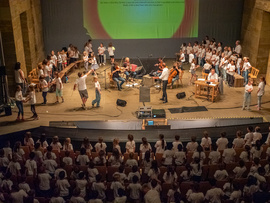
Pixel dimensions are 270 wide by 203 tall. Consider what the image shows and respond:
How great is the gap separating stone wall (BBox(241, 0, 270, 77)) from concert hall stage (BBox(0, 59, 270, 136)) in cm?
237

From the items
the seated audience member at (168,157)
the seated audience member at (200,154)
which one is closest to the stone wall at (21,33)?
the seated audience member at (168,157)

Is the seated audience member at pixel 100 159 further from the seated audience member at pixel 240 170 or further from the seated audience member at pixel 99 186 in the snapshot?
the seated audience member at pixel 240 170

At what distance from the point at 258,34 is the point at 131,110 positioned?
7.71 metres

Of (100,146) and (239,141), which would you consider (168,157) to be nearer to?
(100,146)

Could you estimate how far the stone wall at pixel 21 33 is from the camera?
15250 mm

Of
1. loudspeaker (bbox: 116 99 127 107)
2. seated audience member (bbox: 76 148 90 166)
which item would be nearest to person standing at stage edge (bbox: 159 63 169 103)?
loudspeaker (bbox: 116 99 127 107)

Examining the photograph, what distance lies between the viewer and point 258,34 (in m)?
19.0

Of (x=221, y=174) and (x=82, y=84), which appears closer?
(x=221, y=174)

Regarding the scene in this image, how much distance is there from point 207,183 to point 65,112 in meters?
7.49

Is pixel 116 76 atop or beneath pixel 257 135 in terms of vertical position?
atop

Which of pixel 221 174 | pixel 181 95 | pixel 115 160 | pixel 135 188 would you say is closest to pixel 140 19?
pixel 181 95

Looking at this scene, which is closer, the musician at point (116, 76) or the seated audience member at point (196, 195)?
the seated audience member at point (196, 195)

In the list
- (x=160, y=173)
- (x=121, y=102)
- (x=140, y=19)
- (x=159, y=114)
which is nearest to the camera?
(x=160, y=173)

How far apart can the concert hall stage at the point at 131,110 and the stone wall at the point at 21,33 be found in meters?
1.68
